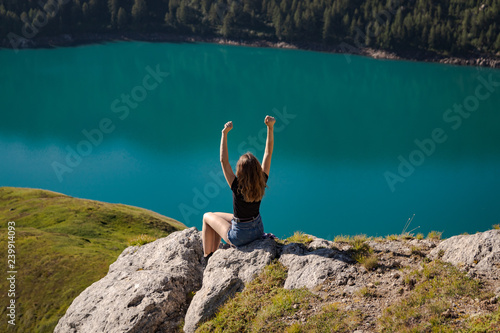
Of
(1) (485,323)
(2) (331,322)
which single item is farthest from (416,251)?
(2) (331,322)

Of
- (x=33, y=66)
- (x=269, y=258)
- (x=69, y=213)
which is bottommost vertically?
(x=69, y=213)

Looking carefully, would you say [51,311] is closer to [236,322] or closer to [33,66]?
[236,322]

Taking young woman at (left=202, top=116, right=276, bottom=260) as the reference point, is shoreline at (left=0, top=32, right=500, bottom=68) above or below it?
above

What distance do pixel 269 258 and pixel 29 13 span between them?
108007 millimetres

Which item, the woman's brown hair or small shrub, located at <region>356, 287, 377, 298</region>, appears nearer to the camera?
small shrub, located at <region>356, 287, 377, 298</region>

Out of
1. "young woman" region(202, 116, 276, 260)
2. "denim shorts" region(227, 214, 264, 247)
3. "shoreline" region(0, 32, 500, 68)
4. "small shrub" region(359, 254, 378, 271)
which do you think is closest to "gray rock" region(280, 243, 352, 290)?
"small shrub" region(359, 254, 378, 271)

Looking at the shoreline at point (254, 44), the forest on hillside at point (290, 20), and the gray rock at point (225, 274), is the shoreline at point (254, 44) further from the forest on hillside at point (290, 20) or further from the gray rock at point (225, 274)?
the gray rock at point (225, 274)

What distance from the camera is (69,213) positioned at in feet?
66.2

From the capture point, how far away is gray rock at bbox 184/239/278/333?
290 inches

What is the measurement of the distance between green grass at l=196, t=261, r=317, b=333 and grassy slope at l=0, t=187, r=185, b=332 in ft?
20.1

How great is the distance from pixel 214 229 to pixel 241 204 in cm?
102

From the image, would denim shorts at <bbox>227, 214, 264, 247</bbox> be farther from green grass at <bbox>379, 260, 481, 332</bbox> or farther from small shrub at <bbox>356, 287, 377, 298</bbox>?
green grass at <bbox>379, 260, 481, 332</bbox>

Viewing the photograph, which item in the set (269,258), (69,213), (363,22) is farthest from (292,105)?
(363,22)

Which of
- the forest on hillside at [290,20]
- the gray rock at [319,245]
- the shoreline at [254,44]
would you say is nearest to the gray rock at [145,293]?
the gray rock at [319,245]
